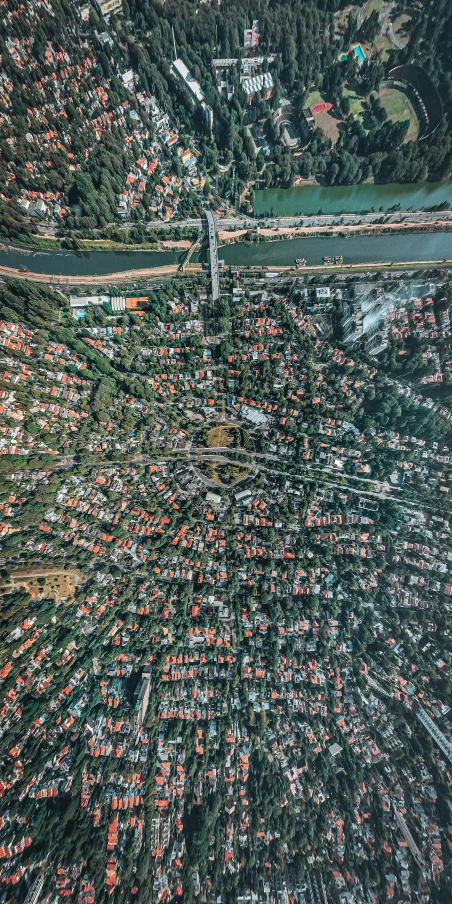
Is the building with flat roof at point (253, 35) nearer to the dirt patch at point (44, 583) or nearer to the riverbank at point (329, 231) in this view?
the riverbank at point (329, 231)

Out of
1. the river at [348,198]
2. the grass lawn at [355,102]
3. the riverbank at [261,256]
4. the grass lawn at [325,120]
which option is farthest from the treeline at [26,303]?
the grass lawn at [355,102]

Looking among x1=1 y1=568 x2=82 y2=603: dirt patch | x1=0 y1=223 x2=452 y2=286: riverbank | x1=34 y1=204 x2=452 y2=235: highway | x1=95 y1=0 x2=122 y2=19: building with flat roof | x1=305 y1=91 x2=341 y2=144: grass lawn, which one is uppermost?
x1=95 y1=0 x2=122 y2=19: building with flat roof

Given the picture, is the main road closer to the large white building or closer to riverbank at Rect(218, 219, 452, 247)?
riverbank at Rect(218, 219, 452, 247)

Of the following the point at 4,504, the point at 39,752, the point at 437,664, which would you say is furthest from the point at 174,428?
the point at 437,664

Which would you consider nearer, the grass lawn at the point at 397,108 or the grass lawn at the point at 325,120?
the grass lawn at the point at 325,120

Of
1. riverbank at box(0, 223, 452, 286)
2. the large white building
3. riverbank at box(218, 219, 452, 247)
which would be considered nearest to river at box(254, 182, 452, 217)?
riverbank at box(218, 219, 452, 247)

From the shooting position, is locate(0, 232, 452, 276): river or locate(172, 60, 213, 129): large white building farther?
locate(0, 232, 452, 276): river
